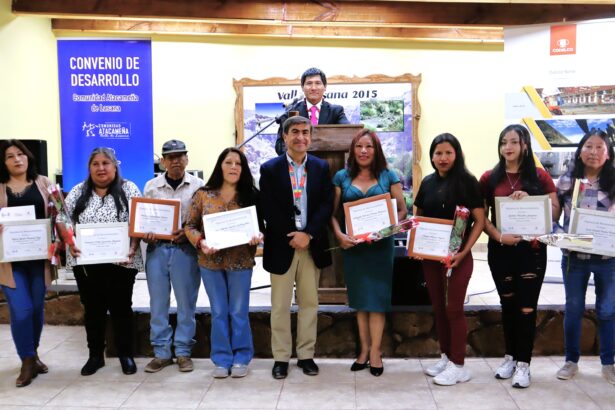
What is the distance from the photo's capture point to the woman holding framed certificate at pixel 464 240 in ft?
10.5

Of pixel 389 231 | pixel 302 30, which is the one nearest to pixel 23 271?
pixel 389 231

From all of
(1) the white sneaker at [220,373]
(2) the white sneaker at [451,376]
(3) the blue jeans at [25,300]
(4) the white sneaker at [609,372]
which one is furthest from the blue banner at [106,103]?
(4) the white sneaker at [609,372]

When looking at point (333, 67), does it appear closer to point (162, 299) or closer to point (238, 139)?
point (238, 139)

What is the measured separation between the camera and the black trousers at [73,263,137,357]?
342 centimetres

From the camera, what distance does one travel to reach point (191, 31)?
7016 millimetres

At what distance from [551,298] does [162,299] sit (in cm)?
304

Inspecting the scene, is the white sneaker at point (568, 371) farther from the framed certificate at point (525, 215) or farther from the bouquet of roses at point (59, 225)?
the bouquet of roses at point (59, 225)

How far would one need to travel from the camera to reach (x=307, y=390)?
Result: 3221mm

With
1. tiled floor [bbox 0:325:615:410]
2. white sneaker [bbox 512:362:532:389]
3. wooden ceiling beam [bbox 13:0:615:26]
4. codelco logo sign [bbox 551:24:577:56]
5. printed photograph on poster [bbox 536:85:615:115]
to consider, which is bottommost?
tiled floor [bbox 0:325:615:410]

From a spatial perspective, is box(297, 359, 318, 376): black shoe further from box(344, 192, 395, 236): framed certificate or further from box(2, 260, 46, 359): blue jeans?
box(2, 260, 46, 359): blue jeans

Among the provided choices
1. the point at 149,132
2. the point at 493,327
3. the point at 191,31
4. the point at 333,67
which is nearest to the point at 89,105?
the point at 149,132

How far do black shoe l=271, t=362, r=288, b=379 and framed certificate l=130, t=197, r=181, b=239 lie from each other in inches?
37.8

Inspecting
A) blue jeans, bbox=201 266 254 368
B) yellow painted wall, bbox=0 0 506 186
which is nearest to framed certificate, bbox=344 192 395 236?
blue jeans, bbox=201 266 254 368

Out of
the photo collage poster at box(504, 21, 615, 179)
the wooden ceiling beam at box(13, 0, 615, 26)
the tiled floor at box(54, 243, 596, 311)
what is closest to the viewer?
the tiled floor at box(54, 243, 596, 311)
